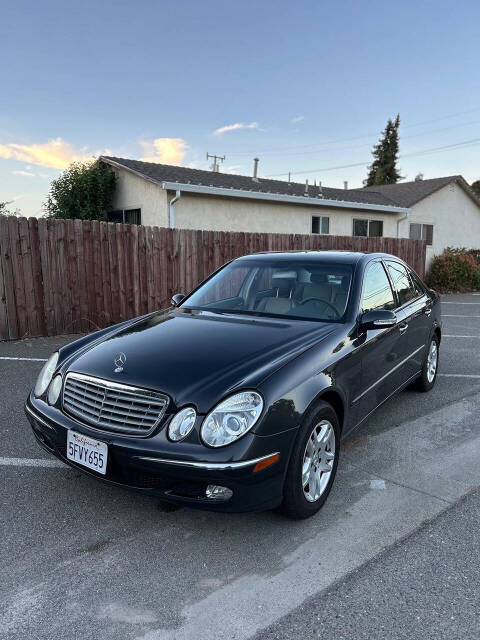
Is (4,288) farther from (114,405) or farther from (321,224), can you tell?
(321,224)

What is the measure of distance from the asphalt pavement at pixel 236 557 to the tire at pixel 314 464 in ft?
0.45

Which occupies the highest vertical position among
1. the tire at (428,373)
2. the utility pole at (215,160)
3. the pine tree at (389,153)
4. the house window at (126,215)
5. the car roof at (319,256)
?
the pine tree at (389,153)

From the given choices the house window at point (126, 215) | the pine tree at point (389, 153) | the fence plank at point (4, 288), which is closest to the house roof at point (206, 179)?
the house window at point (126, 215)

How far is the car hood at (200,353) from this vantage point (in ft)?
8.34

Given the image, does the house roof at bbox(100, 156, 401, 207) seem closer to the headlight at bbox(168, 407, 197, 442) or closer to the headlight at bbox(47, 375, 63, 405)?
the headlight at bbox(47, 375, 63, 405)

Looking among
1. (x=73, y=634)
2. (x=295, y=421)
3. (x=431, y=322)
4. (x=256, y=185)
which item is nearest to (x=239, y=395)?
(x=295, y=421)

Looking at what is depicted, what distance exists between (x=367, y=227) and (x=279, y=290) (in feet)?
49.7

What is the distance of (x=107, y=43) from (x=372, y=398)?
1248cm

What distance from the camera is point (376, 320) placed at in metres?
3.42

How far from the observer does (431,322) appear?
520 cm

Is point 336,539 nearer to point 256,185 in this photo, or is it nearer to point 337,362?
point 337,362

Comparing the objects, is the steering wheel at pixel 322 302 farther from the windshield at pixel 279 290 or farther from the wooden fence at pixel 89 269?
the wooden fence at pixel 89 269

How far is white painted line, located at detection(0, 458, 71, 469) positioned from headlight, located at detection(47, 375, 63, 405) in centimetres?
75

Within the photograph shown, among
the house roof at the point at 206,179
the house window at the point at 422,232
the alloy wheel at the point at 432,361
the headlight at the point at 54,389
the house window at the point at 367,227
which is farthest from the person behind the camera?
the house window at the point at 422,232
